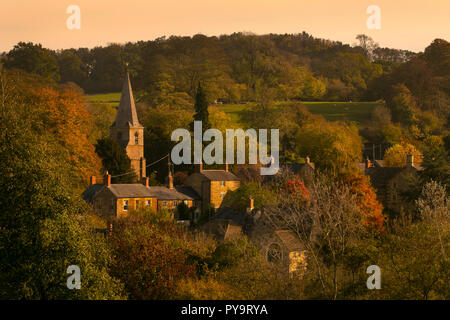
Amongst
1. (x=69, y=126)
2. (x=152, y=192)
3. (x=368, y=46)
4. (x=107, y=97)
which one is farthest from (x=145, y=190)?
(x=368, y=46)

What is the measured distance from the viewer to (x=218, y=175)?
232 ft

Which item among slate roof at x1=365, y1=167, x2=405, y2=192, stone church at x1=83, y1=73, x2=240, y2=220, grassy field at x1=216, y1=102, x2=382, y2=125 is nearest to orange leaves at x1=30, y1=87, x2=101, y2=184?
stone church at x1=83, y1=73, x2=240, y2=220

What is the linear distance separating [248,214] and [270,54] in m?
87.0

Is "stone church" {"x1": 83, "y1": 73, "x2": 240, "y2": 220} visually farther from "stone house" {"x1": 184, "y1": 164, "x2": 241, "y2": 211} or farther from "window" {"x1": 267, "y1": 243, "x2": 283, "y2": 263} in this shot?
"window" {"x1": 267, "y1": 243, "x2": 283, "y2": 263}

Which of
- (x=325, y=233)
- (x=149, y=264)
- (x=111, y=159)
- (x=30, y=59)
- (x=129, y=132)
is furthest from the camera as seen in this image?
(x=30, y=59)

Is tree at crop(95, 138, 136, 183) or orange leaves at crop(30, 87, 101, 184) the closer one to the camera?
orange leaves at crop(30, 87, 101, 184)

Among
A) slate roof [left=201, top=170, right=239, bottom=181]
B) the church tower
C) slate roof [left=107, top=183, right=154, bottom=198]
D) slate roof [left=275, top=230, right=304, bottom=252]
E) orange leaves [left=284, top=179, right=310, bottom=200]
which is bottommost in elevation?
slate roof [left=275, top=230, right=304, bottom=252]

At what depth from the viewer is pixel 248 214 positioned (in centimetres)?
5553

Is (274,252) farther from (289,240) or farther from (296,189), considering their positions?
(296,189)

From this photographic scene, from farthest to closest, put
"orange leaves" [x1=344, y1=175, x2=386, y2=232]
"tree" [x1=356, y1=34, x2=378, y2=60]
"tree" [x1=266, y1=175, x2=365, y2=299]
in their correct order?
"tree" [x1=356, y1=34, x2=378, y2=60] → "orange leaves" [x1=344, y1=175, x2=386, y2=232] → "tree" [x1=266, y1=175, x2=365, y2=299]

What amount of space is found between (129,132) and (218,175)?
565 inches

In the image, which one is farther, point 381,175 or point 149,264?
point 381,175

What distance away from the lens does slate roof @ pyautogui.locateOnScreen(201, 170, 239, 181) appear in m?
69.5

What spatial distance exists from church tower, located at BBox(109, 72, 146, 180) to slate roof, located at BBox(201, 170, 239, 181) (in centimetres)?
823
